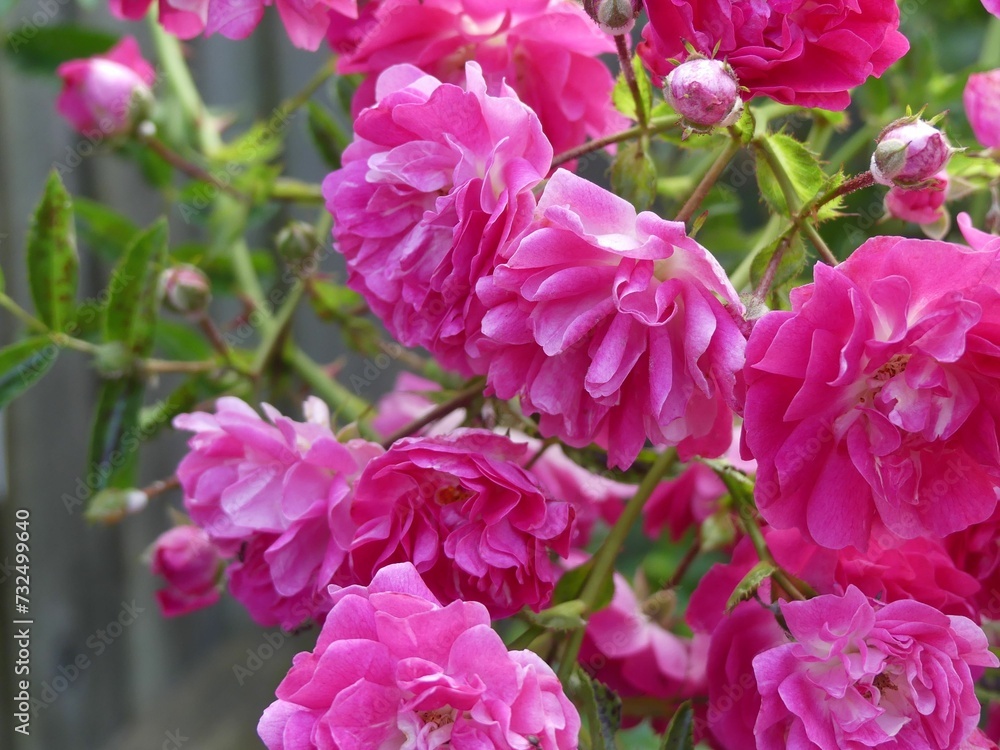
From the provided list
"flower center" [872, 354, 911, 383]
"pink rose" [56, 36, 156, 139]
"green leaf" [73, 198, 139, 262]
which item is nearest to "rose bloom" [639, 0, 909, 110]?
"flower center" [872, 354, 911, 383]

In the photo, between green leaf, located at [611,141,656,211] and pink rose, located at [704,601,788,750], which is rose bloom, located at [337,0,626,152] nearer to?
green leaf, located at [611,141,656,211]

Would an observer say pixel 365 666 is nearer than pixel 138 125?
Yes

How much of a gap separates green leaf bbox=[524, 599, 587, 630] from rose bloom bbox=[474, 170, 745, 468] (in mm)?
85

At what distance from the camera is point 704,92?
0.35 metres

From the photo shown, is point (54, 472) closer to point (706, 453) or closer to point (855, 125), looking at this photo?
point (706, 453)

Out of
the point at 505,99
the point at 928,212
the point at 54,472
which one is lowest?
the point at 54,472

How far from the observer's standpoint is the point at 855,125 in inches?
41.5

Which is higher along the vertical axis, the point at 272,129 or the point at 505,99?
the point at 505,99

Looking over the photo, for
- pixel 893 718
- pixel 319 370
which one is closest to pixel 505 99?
pixel 893 718

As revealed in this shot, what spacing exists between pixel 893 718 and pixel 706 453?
0.13 metres

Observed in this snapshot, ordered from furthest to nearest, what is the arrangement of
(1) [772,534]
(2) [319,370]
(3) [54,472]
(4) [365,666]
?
(3) [54,472], (2) [319,370], (1) [772,534], (4) [365,666]

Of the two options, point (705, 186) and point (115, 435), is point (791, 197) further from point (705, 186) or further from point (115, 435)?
point (115, 435)

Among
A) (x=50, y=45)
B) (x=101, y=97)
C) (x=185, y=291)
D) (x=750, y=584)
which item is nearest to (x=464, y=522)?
(x=750, y=584)

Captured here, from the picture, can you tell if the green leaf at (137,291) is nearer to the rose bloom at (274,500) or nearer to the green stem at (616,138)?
the rose bloom at (274,500)
